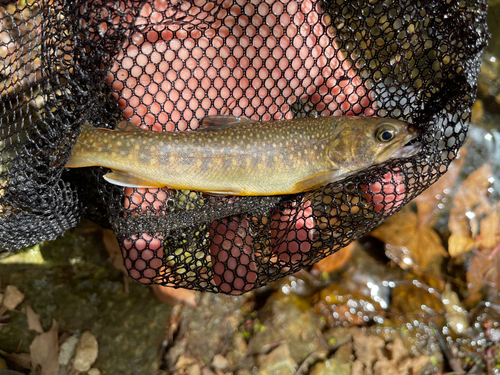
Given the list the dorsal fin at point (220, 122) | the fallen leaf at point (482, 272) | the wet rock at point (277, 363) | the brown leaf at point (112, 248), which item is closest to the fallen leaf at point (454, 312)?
the fallen leaf at point (482, 272)

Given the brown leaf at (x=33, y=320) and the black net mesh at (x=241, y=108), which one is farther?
the brown leaf at (x=33, y=320)

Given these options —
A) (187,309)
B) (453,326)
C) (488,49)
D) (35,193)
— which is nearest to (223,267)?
(187,309)

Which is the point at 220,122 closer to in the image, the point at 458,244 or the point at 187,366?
the point at 187,366

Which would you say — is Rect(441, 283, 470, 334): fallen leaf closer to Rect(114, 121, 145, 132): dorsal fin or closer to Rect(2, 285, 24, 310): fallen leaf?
Rect(114, 121, 145, 132): dorsal fin

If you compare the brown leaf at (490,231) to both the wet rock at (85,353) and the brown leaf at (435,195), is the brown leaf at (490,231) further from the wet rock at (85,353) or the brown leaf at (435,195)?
the wet rock at (85,353)

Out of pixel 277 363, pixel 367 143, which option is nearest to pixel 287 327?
pixel 277 363

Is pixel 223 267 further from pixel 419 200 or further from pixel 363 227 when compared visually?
pixel 419 200
